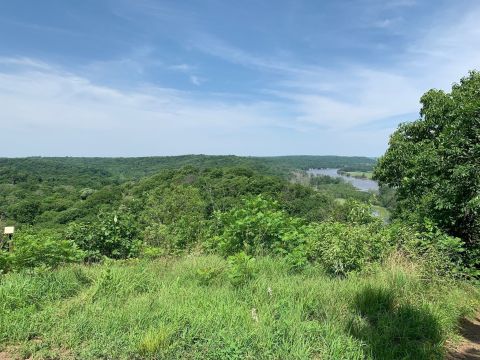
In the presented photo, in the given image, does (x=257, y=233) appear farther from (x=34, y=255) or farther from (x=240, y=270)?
(x=34, y=255)

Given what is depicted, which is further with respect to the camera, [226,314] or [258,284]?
[258,284]

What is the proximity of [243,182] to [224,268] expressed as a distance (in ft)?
152

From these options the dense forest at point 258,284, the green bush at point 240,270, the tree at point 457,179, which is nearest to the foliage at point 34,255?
the dense forest at point 258,284

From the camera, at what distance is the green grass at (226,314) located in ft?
10.1

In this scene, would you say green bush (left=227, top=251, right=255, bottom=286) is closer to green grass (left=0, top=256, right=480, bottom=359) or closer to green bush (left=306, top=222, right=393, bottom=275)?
green grass (left=0, top=256, right=480, bottom=359)


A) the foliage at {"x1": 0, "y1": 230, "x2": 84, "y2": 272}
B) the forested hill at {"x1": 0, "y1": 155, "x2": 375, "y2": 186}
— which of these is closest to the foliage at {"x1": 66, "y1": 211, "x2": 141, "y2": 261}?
the foliage at {"x1": 0, "y1": 230, "x2": 84, "y2": 272}

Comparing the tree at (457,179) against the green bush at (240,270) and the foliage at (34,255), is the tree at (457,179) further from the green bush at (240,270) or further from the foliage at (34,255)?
the foliage at (34,255)

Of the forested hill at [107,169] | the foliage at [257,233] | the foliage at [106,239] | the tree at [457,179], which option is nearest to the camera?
the foliage at [257,233]

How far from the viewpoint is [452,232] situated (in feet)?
→ 23.4

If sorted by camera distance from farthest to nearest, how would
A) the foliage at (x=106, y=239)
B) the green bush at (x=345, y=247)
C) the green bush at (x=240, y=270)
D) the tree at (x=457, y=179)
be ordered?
1. the foliage at (x=106, y=239)
2. the tree at (x=457, y=179)
3. the green bush at (x=345, y=247)
4. the green bush at (x=240, y=270)

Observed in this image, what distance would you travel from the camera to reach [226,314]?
3547 millimetres

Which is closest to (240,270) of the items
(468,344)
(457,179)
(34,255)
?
(468,344)

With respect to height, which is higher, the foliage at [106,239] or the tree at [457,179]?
the tree at [457,179]

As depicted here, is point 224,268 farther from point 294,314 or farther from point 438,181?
point 438,181
